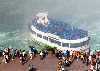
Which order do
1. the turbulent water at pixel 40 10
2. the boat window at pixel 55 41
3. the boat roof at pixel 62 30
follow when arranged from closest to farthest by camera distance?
the boat window at pixel 55 41 < the boat roof at pixel 62 30 < the turbulent water at pixel 40 10

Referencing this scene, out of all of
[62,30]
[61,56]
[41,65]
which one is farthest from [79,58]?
[62,30]

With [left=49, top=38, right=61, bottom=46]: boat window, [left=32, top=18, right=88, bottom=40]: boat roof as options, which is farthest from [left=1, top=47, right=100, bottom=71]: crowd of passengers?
[left=32, top=18, right=88, bottom=40]: boat roof

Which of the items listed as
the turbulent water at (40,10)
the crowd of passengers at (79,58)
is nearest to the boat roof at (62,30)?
the turbulent water at (40,10)

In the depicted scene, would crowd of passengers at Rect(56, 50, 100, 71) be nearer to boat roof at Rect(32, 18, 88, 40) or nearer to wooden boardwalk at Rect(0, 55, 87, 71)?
wooden boardwalk at Rect(0, 55, 87, 71)

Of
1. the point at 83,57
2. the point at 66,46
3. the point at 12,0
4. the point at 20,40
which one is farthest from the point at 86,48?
the point at 12,0

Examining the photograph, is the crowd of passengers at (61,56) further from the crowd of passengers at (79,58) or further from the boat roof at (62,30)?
the boat roof at (62,30)

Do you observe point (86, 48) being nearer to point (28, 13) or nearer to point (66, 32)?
point (66, 32)
